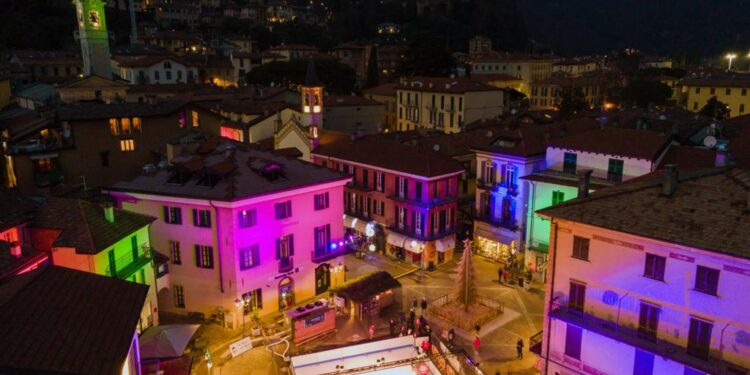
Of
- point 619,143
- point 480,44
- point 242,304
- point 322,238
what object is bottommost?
point 242,304

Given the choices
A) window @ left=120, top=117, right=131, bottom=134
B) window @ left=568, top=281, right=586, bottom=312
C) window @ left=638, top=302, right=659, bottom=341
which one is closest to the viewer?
window @ left=638, top=302, right=659, bottom=341

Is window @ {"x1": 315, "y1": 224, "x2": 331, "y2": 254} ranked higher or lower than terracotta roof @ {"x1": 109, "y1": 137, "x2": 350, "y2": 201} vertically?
lower

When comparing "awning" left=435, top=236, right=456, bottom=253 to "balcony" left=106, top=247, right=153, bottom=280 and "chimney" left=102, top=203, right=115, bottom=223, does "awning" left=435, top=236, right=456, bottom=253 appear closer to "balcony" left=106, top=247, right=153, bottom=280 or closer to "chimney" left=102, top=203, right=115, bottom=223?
"balcony" left=106, top=247, right=153, bottom=280

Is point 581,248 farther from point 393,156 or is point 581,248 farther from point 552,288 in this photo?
point 393,156

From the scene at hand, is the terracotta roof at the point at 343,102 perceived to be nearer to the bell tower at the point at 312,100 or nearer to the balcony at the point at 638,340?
the bell tower at the point at 312,100

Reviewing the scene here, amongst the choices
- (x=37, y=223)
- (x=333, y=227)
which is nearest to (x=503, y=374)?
(x=333, y=227)

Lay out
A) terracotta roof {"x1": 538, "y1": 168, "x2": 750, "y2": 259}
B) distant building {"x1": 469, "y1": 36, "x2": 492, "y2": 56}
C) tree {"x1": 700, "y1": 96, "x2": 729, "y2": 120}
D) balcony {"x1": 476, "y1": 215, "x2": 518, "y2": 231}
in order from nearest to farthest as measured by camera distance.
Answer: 1. terracotta roof {"x1": 538, "y1": 168, "x2": 750, "y2": 259}
2. balcony {"x1": 476, "y1": 215, "x2": 518, "y2": 231}
3. tree {"x1": 700, "y1": 96, "x2": 729, "y2": 120}
4. distant building {"x1": 469, "y1": 36, "x2": 492, "y2": 56}

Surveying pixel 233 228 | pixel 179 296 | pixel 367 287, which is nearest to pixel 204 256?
pixel 233 228

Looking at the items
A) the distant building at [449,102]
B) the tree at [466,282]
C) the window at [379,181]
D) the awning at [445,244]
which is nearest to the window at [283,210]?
the window at [379,181]

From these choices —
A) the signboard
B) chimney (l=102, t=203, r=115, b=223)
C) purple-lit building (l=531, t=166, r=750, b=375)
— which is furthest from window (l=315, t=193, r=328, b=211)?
purple-lit building (l=531, t=166, r=750, b=375)
